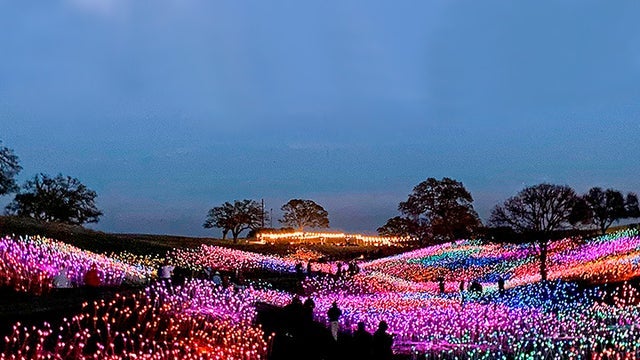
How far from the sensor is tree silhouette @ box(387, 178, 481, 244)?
57219 mm

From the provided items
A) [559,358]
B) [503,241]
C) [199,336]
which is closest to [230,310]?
[199,336]

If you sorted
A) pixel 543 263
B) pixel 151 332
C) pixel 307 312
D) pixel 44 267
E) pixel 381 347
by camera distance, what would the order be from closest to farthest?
pixel 381 347, pixel 151 332, pixel 307 312, pixel 44 267, pixel 543 263

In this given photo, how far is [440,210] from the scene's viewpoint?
192ft

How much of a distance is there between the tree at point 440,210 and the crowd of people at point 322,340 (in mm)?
42332

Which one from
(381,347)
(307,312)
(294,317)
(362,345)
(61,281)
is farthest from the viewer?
(61,281)

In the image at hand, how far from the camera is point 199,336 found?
1447 centimetres

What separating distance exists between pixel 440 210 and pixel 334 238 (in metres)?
12.7

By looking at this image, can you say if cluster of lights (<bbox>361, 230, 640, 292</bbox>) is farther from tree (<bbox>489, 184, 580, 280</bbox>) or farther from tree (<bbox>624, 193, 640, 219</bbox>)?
tree (<bbox>624, 193, 640, 219</bbox>)

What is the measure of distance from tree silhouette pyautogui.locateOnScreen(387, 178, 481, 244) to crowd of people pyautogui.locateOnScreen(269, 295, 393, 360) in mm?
42321

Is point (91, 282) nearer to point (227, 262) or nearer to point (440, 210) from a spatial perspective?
point (227, 262)

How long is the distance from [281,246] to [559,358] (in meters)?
40.1

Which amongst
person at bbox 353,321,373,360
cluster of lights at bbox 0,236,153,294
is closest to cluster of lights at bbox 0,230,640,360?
cluster of lights at bbox 0,236,153,294

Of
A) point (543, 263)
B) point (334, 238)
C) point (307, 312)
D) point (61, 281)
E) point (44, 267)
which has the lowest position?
point (307, 312)

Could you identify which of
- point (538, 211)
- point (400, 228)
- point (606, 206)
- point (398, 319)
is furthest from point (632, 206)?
point (398, 319)
